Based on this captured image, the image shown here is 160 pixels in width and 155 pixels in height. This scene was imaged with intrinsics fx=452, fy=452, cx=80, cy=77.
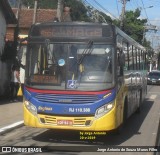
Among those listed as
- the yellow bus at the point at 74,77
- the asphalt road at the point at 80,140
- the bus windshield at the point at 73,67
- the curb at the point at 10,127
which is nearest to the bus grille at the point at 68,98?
the yellow bus at the point at 74,77

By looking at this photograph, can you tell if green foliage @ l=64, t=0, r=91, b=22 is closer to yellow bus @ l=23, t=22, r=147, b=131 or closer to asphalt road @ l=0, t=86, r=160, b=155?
asphalt road @ l=0, t=86, r=160, b=155

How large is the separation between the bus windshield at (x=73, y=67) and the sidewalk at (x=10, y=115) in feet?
7.33

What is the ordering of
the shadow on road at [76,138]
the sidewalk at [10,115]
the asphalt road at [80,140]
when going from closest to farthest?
the asphalt road at [80,140]
the shadow on road at [76,138]
the sidewalk at [10,115]

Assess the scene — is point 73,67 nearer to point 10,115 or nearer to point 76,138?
point 76,138

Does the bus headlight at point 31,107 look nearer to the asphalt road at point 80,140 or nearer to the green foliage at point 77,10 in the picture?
the asphalt road at point 80,140

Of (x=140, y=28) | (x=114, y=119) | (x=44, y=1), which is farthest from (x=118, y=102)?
(x=140, y=28)

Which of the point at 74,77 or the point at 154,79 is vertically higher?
the point at 74,77

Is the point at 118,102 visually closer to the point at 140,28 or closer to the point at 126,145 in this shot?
the point at 126,145

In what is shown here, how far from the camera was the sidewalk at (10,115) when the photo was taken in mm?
12947

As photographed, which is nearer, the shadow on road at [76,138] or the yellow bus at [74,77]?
the yellow bus at [74,77]

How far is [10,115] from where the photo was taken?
15.5m

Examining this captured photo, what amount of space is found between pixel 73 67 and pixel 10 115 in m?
5.69

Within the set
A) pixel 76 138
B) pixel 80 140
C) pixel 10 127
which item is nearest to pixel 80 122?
pixel 80 140

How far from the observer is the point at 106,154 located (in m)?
9.20
